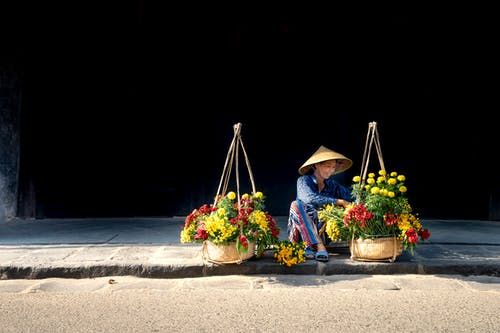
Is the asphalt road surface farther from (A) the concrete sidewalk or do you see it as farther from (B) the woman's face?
(B) the woman's face

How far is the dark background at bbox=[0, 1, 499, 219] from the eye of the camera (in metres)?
7.96

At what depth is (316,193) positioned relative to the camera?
5320mm

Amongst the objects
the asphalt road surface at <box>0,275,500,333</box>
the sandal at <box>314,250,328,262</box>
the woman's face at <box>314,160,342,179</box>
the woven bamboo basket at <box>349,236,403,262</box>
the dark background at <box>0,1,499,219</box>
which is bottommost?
the asphalt road surface at <box>0,275,500,333</box>

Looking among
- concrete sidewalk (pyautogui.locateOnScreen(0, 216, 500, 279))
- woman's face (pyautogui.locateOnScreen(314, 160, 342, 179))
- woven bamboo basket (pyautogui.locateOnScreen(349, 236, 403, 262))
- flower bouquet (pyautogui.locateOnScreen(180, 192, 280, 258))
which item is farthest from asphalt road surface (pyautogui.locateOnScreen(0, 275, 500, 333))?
woman's face (pyautogui.locateOnScreen(314, 160, 342, 179))

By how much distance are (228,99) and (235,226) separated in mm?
4046

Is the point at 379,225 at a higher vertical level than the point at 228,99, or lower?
lower

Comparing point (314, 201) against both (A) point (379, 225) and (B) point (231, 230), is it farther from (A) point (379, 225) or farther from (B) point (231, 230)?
(B) point (231, 230)

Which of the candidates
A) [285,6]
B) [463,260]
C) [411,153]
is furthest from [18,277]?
[411,153]

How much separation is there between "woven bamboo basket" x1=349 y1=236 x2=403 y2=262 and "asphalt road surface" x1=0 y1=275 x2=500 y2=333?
22 cm

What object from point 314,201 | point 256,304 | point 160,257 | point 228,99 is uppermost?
point 228,99

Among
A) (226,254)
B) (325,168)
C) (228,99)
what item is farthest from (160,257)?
(228,99)

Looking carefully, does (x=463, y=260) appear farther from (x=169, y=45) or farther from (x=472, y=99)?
(x=169, y=45)

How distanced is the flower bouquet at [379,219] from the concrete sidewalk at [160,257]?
31 centimetres

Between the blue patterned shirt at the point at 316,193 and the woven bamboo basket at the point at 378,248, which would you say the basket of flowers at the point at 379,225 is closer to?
the woven bamboo basket at the point at 378,248
